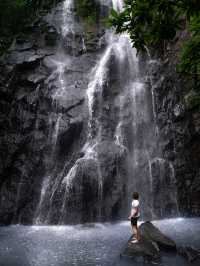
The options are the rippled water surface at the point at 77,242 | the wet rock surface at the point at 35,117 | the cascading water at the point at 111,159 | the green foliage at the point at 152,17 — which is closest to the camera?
the green foliage at the point at 152,17

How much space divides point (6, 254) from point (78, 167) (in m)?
7.12

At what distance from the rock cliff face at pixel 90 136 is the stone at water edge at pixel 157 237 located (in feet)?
15.6

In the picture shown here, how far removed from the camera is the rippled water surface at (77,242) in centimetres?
989

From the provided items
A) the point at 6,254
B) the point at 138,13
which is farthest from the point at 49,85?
the point at 138,13

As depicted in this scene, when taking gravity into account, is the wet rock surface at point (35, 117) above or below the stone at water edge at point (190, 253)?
above

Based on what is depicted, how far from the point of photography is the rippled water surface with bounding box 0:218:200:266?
9.89m

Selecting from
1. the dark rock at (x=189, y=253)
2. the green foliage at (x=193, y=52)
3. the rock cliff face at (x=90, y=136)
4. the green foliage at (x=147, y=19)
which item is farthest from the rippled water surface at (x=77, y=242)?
the green foliage at (x=147, y=19)

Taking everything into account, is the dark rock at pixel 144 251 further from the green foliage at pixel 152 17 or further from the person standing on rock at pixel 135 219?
the green foliage at pixel 152 17

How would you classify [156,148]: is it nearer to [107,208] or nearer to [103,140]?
[103,140]

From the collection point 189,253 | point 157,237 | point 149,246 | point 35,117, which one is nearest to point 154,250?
point 149,246

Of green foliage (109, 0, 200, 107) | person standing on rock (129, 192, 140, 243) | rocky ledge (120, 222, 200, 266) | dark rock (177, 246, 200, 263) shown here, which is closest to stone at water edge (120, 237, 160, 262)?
rocky ledge (120, 222, 200, 266)

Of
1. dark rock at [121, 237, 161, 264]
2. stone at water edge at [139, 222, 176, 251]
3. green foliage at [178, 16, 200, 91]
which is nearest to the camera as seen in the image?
green foliage at [178, 16, 200, 91]

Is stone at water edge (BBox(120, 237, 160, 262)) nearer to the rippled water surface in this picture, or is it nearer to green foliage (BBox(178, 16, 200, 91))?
the rippled water surface

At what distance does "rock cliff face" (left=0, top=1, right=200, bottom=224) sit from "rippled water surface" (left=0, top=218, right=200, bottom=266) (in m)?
1.44
